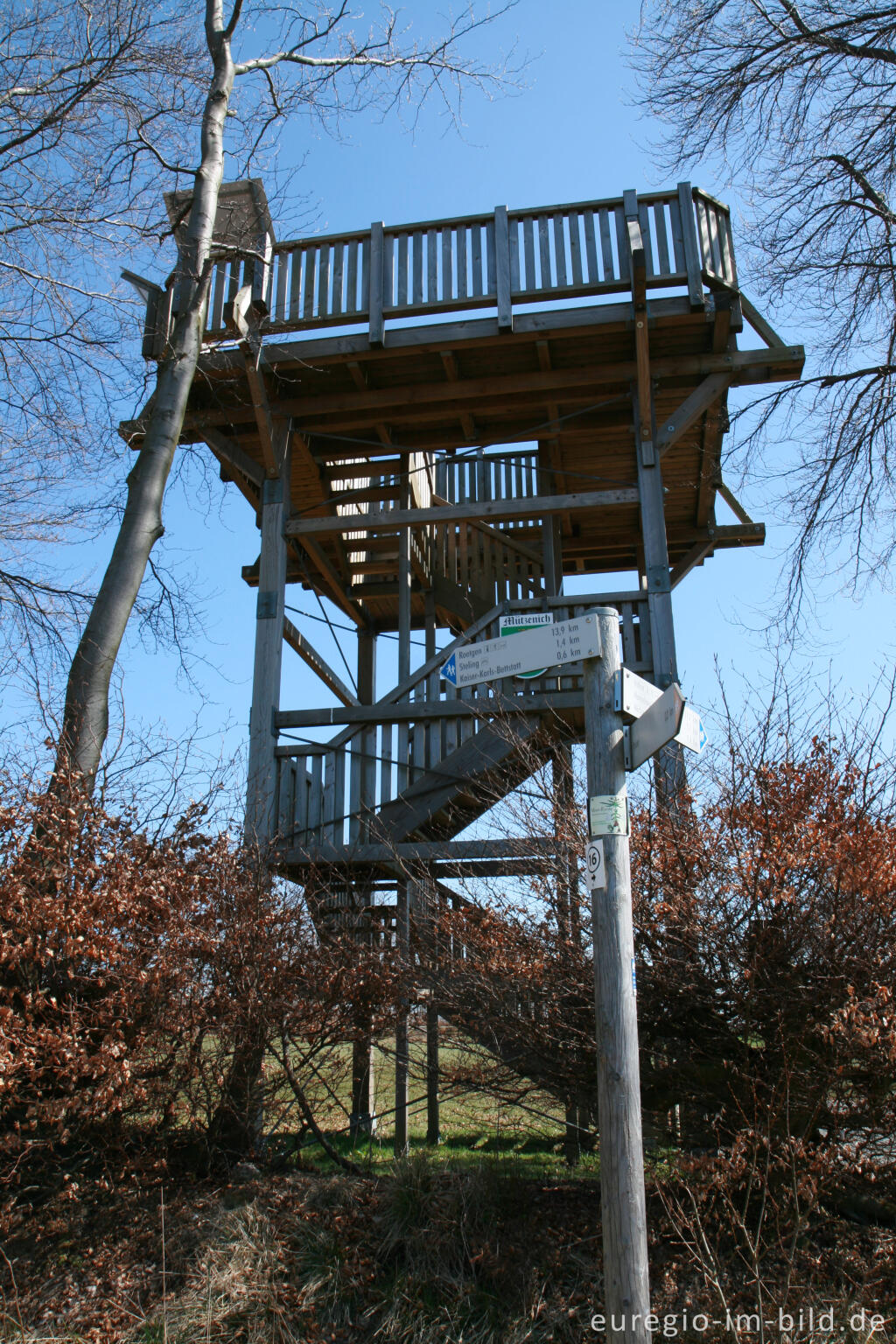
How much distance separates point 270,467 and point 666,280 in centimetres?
409

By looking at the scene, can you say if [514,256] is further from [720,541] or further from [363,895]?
[363,895]

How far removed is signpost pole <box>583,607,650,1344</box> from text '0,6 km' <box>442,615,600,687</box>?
0.24 feet

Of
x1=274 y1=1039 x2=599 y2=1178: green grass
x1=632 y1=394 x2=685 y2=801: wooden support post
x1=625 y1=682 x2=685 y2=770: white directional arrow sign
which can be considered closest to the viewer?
x1=625 y1=682 x2=685 y2=770: white directional arrow sign

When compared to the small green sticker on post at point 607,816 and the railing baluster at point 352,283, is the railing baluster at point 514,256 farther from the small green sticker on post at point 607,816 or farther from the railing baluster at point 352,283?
the small green sticker on post at point 607,816

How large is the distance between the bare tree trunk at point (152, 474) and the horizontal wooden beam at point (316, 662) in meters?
2.72

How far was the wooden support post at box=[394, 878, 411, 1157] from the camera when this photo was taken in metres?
6.89

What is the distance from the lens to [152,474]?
812 centimetres

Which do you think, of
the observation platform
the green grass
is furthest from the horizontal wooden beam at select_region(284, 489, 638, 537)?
the green grass

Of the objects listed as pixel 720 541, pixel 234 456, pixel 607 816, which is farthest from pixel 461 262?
pixel 607 816

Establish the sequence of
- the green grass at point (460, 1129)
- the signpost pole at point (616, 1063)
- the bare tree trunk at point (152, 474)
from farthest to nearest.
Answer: the bare tree trunk at point (152, 474) → the green grass at point (460, 1129) → the signpost pole at point (616, 1063)

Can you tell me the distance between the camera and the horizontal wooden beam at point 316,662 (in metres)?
11.5

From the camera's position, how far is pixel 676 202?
1002cm

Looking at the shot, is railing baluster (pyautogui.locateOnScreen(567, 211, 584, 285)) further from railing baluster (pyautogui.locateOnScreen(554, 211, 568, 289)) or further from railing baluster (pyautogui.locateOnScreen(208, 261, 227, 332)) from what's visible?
railing baluster (pyautogui.locateOnScreen(208, 261, 227, 332))

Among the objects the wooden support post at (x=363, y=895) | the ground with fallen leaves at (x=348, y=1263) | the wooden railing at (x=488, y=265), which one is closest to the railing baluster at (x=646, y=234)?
the wooden railing at (x=488, y=265)
